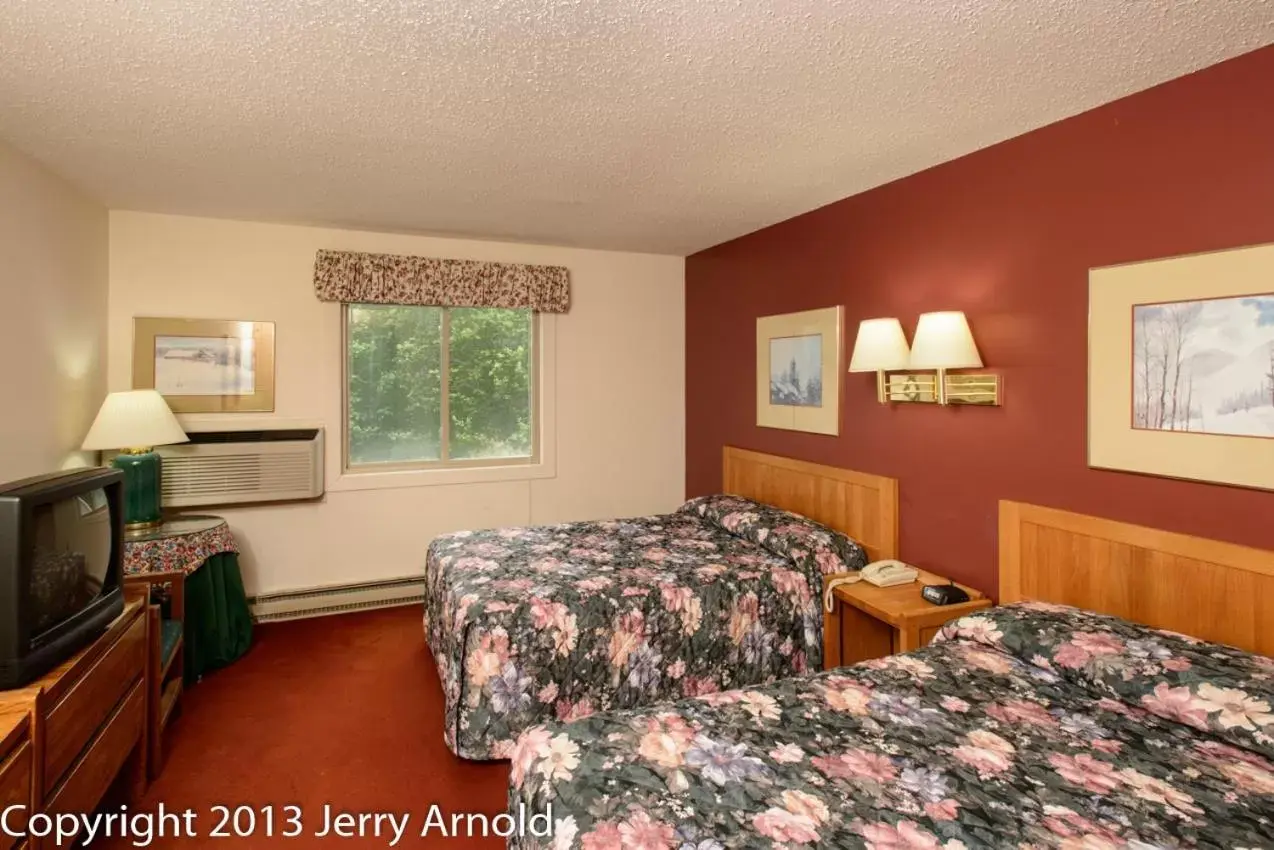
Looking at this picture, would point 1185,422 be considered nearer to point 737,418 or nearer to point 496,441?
point 737,418

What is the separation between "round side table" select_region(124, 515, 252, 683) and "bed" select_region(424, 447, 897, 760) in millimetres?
974

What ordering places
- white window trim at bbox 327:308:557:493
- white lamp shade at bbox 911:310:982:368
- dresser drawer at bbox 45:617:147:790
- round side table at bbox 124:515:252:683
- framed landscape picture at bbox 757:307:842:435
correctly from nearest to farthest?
dresser drawer at bbox 45:617:147:790, white lamp shade at bbox 911:310:982:368, round side table at bbox 124:515:252:683, framed landscape picture at bbox 757:307:842:435, white window trim at bbox 327:308:557:493

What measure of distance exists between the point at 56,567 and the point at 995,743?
2373 millimetres

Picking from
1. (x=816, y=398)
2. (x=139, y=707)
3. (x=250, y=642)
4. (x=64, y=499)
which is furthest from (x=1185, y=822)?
(x=250, y=642)

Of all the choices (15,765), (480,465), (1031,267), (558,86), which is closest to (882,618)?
(1031,267)

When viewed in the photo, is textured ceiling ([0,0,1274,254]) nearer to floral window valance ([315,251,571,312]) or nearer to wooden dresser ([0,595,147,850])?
floral window valance ([315,251,571,312])

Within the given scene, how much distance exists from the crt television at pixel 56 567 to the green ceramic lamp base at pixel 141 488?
1.29 m

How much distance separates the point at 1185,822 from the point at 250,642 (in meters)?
3.84

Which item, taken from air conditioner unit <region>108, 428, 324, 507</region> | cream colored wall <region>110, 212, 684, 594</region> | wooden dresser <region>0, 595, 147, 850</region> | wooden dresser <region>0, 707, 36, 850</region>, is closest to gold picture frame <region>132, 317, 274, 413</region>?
cream colored wall <region>110, 212, 684, 594</region>

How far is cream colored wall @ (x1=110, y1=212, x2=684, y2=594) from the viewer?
363cm

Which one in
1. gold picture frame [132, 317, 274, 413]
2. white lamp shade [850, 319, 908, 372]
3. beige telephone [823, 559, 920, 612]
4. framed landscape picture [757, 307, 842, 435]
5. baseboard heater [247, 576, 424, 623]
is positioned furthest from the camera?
baseboard heater [247, 576, 424, 623]

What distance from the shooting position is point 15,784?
4.42ft

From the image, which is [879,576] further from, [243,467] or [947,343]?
[243,467]

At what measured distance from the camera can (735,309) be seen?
13.9 ft
